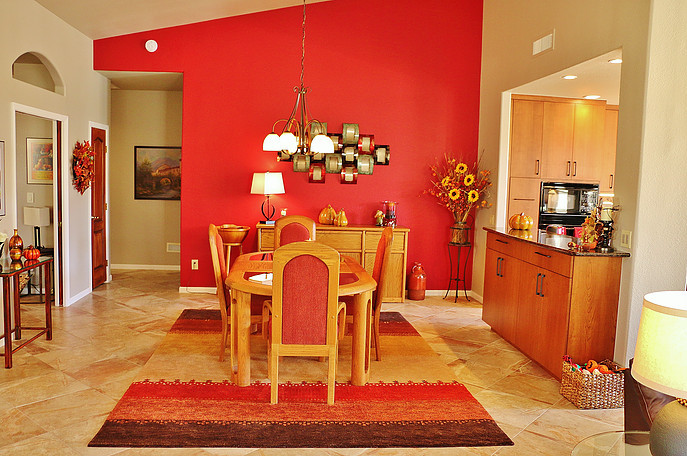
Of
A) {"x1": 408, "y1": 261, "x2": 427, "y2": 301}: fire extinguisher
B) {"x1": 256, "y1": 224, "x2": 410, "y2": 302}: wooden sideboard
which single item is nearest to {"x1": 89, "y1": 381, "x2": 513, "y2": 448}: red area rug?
{"x1": 256, "y1": 224, "x2": 410, "y2": 302}: wooden sideboard

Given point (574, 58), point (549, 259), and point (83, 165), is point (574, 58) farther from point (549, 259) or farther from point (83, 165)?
point (83, 165)

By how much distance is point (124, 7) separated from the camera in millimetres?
5492

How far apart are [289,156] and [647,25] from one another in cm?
402

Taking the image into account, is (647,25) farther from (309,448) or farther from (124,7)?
(124,7)

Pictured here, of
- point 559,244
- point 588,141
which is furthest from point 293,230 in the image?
point 588,141

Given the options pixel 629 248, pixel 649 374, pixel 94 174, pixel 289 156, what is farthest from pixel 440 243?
pixel 649 374

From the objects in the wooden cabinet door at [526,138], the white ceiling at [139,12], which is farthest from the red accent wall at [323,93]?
the wooden cabinet door at [526,138]

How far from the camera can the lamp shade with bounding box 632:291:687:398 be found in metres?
1.42

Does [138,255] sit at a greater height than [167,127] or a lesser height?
lesser

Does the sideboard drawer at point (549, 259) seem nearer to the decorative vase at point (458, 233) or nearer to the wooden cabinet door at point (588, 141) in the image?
the decorative vase at point (458, 233)

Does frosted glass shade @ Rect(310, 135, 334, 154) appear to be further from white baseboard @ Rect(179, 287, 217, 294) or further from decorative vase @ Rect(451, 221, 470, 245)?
white baseboard @ Rect(179, 287, 217, 294)

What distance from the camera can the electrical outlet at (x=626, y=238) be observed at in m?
3.78

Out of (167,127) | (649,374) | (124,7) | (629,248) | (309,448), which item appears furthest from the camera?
(167,127)

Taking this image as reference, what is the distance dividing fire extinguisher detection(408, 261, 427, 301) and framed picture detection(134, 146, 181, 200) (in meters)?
3.67
